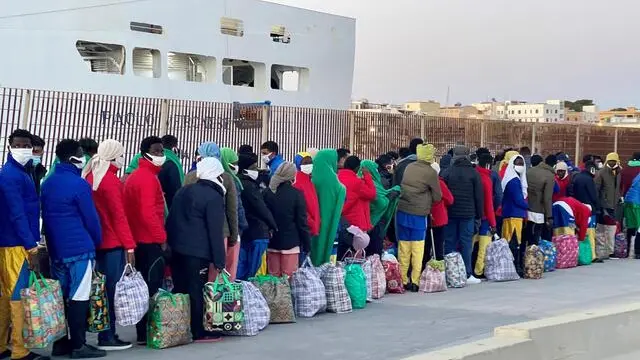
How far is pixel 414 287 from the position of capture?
1064 centimetres

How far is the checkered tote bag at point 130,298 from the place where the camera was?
270 inches

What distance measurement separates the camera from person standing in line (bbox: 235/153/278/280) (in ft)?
27.0

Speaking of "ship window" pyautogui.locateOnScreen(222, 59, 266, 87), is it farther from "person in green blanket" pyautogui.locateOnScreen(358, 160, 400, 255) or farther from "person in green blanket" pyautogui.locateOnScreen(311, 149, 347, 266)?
"person in green blanket" pyautogui.locateOnScreen(311, 149, 347, 266)

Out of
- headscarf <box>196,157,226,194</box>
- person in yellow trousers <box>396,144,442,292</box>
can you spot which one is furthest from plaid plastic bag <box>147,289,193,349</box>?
person in yellow trousers <box>396,144,442,292</box>

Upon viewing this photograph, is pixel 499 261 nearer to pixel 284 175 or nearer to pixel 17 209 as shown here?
pixel 284 175

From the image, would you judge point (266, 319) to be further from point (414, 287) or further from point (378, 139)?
point (378, 139)

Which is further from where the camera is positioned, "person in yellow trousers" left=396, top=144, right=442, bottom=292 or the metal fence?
the metal fence

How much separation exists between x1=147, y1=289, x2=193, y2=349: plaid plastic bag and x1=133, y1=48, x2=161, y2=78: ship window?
17045 mm

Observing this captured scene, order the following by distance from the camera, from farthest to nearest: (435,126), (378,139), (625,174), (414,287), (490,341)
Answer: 1. (435,126)
2. (378,139)
3. (625,174)
4. (414,287)
5. (490,341)

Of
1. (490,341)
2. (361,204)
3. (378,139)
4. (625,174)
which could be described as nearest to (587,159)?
(625,174)

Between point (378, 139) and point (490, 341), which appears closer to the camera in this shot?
point (490, 341)

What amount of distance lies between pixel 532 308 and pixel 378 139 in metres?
7.84

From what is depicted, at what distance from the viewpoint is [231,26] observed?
2548 cm

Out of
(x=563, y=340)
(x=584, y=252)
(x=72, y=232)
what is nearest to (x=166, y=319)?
(x=72, y=232)
